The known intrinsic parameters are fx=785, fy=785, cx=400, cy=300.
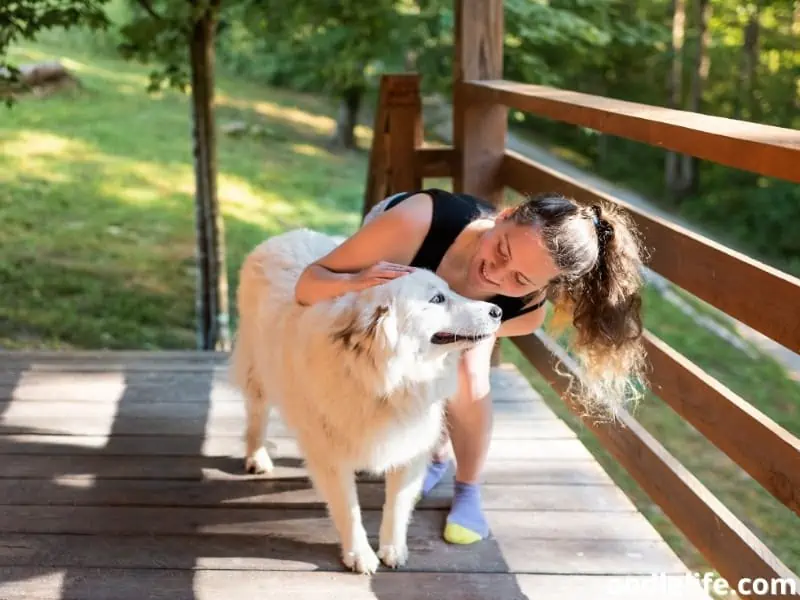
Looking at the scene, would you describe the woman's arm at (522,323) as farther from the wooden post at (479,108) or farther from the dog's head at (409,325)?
the wooden post at (479,108)

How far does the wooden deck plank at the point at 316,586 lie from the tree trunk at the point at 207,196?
2.80 m

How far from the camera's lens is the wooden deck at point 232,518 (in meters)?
2.15

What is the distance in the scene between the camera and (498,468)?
280 cm

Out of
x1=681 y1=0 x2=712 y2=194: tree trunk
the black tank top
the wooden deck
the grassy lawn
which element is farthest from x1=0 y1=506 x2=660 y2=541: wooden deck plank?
x1=681 y1=0 x2=712 y2=194: tree trunk

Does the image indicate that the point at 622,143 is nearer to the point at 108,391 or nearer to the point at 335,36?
the point at 335,36

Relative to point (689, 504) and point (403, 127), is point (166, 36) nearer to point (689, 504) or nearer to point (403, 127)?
point (403, 127)

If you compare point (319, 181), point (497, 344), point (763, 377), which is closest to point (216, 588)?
point (497, 344)

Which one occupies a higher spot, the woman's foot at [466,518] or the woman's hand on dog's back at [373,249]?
the woman's hand on dog's back at [373,249]

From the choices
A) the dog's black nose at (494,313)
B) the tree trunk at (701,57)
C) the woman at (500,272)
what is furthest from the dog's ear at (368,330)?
the tree trunk at (701,57)

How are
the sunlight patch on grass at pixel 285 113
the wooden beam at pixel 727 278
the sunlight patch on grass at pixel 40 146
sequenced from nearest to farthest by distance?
1. the wooden beam at pixel 727 278
2. the sunlight patch on grass at pixel 40 146
3. the sunlight patch on grass at pixel 285 113

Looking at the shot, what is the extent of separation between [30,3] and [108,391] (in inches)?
77.7

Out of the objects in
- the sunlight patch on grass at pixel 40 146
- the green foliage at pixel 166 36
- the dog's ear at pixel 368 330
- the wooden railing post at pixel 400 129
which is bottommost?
the sunlight patch on grass at pixel 40 146

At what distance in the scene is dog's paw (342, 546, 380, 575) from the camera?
7.25ft

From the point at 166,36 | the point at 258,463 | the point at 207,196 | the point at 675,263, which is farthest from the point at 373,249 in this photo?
the point at 166,36
